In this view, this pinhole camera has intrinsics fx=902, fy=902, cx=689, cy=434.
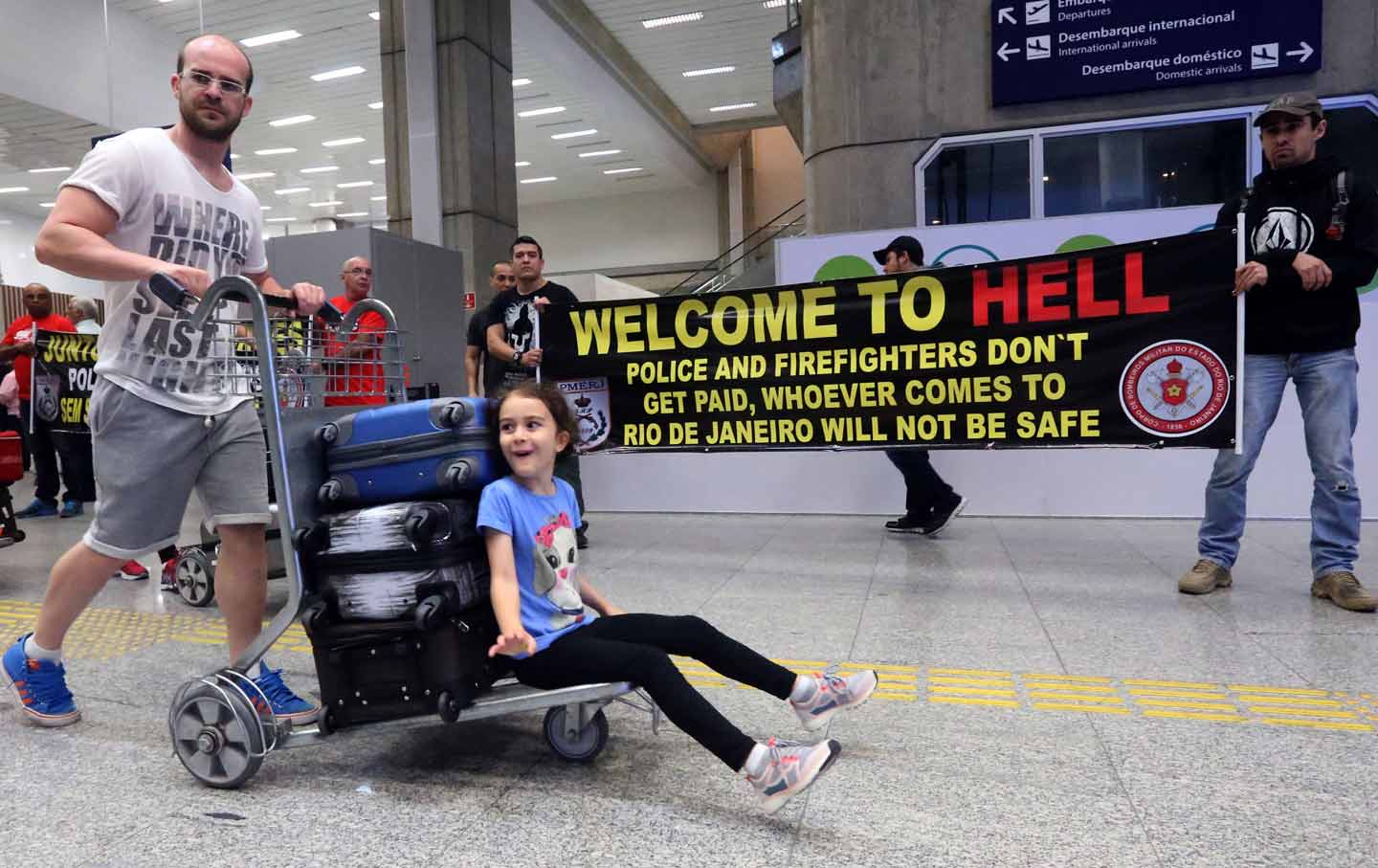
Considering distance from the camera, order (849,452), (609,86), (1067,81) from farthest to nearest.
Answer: (609,86) < (1067,81) < (849,452)

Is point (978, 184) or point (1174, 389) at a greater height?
point (978, 184)

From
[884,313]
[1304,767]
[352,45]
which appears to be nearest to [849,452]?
[884,313]

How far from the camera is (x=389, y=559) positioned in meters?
2.13

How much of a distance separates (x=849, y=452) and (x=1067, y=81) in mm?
4451

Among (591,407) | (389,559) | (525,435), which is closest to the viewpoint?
(389,559)

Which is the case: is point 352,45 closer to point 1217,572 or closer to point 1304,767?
point 1217,572

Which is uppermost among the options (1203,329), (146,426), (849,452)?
(1203,329)

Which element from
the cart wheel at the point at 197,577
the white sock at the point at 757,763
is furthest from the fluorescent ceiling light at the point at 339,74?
the white sock at the point at 757,763

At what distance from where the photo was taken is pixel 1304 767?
2.19m

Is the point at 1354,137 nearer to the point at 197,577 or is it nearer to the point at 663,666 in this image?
the point at 663,666

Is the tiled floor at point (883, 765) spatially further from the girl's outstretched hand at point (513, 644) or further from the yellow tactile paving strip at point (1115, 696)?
the girl's outstretched hand at point (513, 644)

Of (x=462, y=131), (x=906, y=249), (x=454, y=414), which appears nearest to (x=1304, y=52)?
(x=906, y=249)

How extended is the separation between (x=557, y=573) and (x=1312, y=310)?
3.39 m

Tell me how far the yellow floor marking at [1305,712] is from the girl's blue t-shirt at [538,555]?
1948 millimetres
